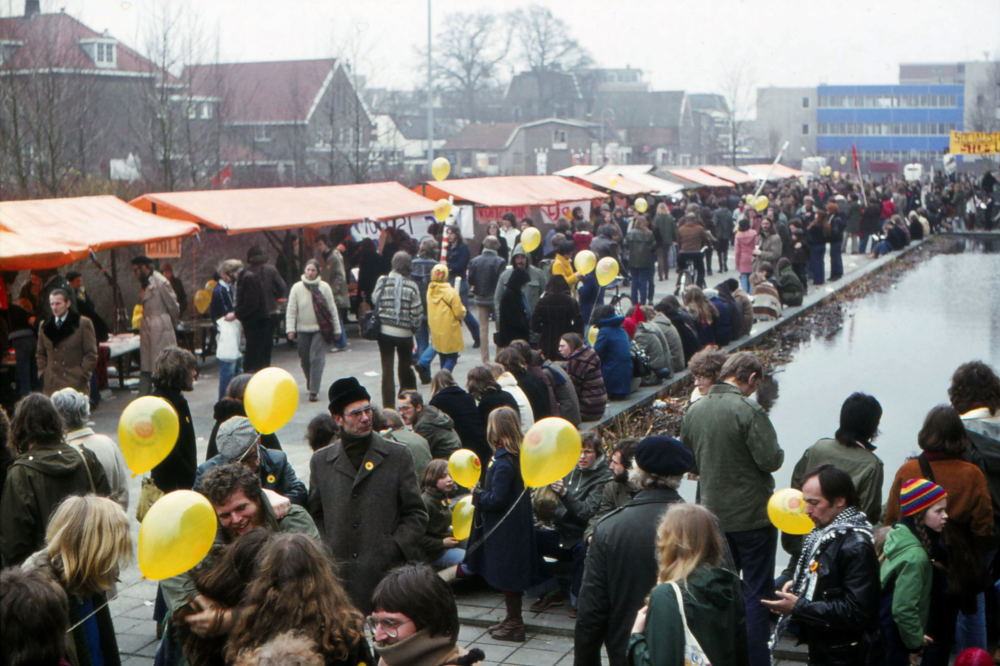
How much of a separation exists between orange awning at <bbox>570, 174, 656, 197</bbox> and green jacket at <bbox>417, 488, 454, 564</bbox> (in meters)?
21.7

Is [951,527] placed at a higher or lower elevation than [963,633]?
higher

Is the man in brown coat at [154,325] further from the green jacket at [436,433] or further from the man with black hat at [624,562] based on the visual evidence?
the man with black hat at [624,562]

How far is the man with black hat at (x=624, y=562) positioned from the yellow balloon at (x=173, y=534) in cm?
144

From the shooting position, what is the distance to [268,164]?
4234 cm

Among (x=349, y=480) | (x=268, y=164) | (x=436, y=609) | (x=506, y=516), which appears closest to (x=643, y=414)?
(x=506, y=516)

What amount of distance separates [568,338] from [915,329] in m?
9.80

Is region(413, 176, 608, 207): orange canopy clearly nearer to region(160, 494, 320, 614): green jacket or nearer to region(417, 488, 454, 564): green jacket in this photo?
region(417, 488, 454, 564): green jacket

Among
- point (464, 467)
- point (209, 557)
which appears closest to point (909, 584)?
point (464, 467)

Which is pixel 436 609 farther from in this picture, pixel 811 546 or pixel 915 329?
pixel 915 329

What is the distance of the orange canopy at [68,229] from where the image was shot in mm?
10633

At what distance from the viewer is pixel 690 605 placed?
10.6 feet

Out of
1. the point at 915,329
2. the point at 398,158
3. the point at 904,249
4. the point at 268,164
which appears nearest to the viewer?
the point at 915,329

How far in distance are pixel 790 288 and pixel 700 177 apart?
727 inches

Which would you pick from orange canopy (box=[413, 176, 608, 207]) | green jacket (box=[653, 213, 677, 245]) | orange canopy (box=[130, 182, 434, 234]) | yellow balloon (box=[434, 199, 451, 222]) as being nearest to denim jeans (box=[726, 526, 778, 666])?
orange canopy (box=[130, 182, 434, 234])
